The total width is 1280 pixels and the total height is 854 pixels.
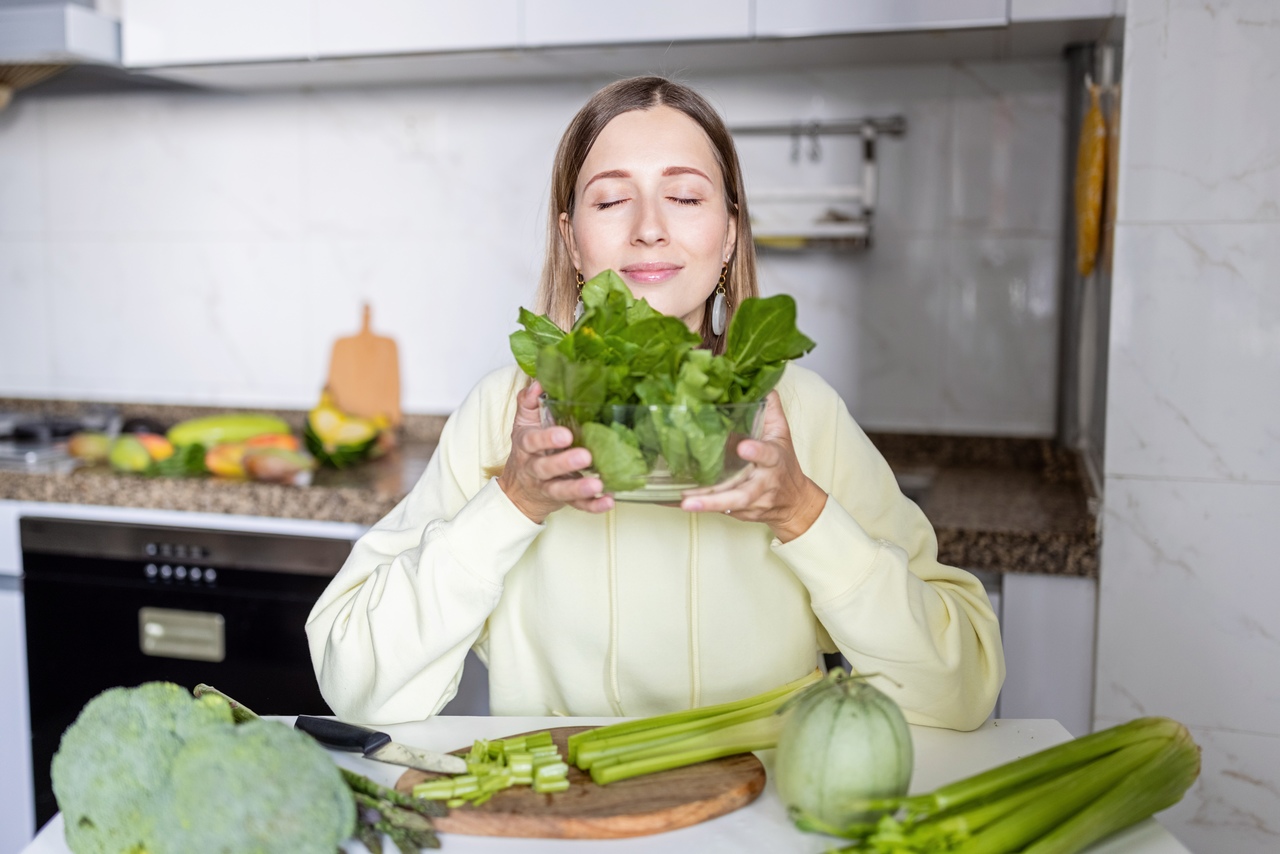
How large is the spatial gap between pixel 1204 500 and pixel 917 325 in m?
0.76

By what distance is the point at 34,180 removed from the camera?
274 centimetres

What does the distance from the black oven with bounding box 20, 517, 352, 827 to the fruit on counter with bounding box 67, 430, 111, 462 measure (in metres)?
0.22

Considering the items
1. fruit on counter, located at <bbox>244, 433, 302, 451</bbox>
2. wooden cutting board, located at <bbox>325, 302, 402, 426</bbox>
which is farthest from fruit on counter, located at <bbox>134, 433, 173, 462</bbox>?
wooden cutting board, located at <bbox>325, 302, 402, 426</bbox>

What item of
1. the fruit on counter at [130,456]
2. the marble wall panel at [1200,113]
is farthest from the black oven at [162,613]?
the marble wall panel at [1200,113]

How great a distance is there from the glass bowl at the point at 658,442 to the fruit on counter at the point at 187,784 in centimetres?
27

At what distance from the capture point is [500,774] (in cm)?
79

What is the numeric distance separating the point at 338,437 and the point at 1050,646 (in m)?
1.40

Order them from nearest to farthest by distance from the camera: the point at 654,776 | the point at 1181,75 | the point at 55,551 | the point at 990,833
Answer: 1. the point at 990,833
2. the point at 654,776
3. the point at 1181,75
4. the point at 55,551

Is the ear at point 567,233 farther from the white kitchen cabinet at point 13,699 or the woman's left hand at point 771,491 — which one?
the white kitchen cabinet at point 13,699

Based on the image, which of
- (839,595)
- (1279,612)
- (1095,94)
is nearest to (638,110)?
(839,595)

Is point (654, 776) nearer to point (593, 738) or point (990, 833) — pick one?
point (593, 738)

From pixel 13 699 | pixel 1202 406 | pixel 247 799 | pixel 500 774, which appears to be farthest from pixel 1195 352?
pixel 13 699

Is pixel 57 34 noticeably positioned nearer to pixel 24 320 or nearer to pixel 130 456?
pixel 130 456

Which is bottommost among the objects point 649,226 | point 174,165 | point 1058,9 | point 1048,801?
point 1048,801
